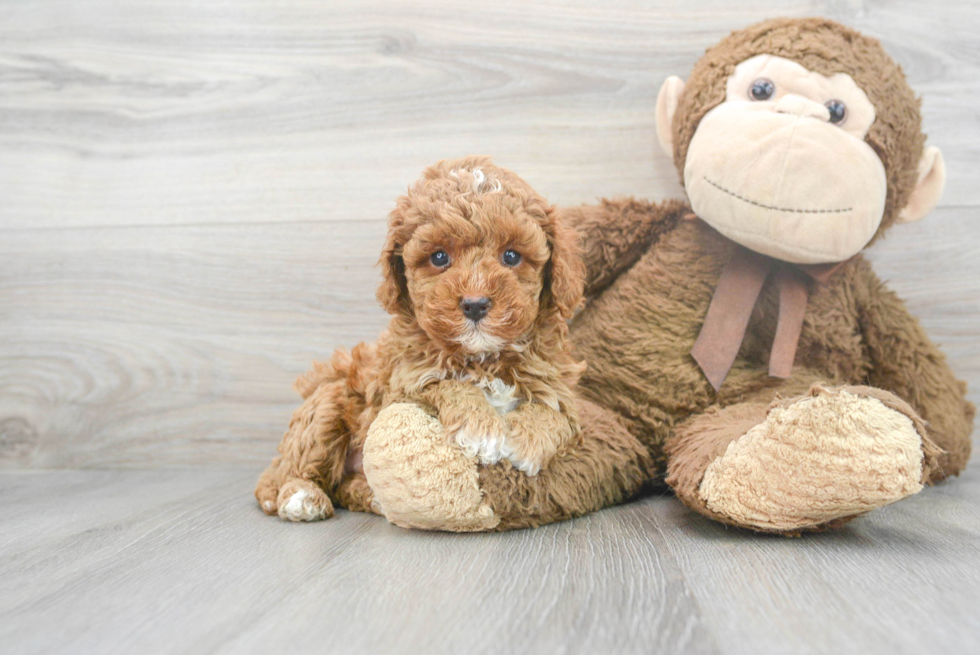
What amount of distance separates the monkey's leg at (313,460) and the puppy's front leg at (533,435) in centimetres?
29

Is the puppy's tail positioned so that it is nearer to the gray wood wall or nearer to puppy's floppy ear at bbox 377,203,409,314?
puppy's floppy ear at bbox 377,203,409,314

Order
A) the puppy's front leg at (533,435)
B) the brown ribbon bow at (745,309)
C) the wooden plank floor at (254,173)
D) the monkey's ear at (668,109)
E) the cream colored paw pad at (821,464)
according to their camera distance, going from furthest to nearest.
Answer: the wooden plank floor at (254,173), the monkey's ear at (668,109), the brown ribbon bow at (745,309), the puppy's front leg at (533,435), the cream colored paw pad at (821,464)

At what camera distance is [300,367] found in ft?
4.64

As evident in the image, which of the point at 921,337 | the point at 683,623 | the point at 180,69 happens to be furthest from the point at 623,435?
the point at 180,69

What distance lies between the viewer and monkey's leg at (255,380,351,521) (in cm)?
101

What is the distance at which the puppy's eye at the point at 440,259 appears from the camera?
0.87 metres

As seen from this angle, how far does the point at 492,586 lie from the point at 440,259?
39cm

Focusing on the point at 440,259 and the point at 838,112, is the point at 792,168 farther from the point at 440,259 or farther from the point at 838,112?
the point at 440,259

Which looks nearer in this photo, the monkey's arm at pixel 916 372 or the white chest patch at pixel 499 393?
the white chest patch at pixel 499 393

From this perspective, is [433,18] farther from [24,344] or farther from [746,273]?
[24,344]

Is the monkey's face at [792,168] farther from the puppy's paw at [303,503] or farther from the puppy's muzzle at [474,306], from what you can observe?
the puppy's paw at [303,503]

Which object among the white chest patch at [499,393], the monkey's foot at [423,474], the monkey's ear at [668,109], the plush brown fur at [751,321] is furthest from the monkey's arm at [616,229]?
the monkey's foot at [423,474]

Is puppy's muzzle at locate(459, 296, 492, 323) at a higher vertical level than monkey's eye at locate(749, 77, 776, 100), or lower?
lower

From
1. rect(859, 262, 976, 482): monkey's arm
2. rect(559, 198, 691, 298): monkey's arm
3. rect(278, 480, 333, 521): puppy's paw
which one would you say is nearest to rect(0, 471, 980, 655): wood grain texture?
rect(278, 480, 333, 521): puppy's paw
